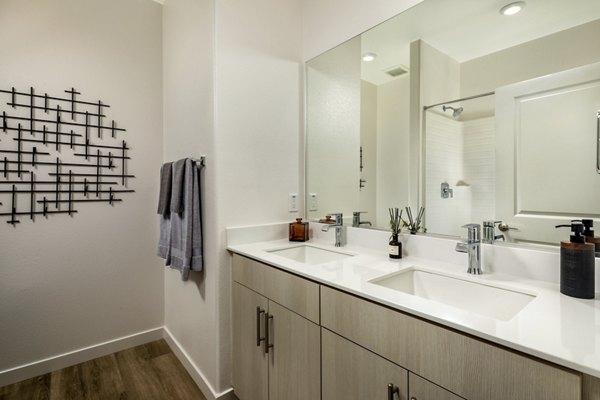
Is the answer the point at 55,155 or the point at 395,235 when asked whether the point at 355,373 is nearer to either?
the point at 395,235

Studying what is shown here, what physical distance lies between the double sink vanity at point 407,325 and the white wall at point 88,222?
3.55 ft

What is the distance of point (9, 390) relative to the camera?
1.71 meters

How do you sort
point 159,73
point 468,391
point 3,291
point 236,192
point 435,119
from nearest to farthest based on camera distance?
point 468,391 → point 435,119 → point 236,192 → point 3,291 → point 159,73

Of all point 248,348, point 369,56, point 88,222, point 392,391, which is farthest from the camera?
point 88,222

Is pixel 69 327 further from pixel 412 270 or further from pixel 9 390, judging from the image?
pixel 412 270

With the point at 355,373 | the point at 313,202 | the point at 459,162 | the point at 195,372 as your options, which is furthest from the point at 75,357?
the point at 459,162

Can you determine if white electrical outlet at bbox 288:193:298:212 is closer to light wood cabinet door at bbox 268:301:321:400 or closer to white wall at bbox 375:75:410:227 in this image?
white wall at bbox 375:75:410:227

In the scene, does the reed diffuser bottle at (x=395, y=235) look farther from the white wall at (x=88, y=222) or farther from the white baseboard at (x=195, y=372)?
the white wall at (x=88, y=222)

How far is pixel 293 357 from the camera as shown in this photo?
1.17 m

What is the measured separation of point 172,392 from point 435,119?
2.06m

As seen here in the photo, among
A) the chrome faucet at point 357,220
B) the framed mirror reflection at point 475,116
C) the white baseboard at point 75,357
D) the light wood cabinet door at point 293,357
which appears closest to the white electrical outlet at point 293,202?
the framed mirror reflection at point 475,116

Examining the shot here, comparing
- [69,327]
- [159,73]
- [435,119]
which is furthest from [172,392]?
[159,73]

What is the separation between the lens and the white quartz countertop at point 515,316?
1.88ft

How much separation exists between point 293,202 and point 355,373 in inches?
45.2
